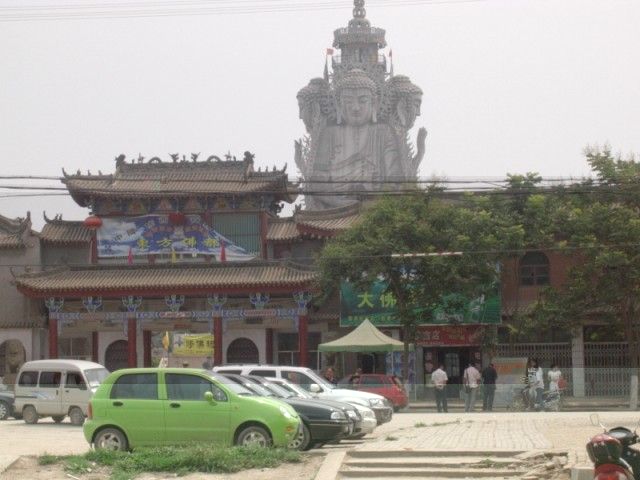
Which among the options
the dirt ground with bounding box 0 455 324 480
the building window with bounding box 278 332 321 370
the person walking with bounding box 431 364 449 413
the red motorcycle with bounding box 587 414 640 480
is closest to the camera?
the red motorcycle with bounding box 587 414 640 480

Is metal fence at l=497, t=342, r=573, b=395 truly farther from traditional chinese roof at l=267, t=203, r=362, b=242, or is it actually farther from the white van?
the white van

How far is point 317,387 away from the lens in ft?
96.9

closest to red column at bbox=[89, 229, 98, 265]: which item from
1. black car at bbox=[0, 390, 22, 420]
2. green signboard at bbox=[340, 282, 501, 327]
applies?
green signboard at bbox=[340, 282, 501, 327]

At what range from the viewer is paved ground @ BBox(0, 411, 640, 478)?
2035cm

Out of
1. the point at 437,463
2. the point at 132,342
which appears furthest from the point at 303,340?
the point at 437,463

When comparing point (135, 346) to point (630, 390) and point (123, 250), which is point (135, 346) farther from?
point (630, 390)

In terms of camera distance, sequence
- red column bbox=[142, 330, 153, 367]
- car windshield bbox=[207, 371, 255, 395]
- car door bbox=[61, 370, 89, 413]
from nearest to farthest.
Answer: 1. car windshield bbox=[207, 371, 255, 395]
2. car door bbox=[61, 370, 89, 413]
3. red column bbox=[142, 330, 153, 367]

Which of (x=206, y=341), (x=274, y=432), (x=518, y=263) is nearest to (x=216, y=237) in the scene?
(x=206, y=341)

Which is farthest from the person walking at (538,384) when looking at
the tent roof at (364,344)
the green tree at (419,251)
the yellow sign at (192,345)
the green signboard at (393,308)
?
the yellow sign at (192,345)

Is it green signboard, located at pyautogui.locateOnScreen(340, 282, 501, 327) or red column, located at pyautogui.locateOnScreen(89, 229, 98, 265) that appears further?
red column, located at pyautogui.locateOnScreen(89, 229, 98, 265)

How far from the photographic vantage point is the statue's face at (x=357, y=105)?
3327 inches

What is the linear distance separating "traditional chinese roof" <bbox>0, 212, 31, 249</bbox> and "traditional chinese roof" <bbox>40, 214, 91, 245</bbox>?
94 cm

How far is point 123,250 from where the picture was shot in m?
53.7

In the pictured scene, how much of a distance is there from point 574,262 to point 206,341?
552 inches
